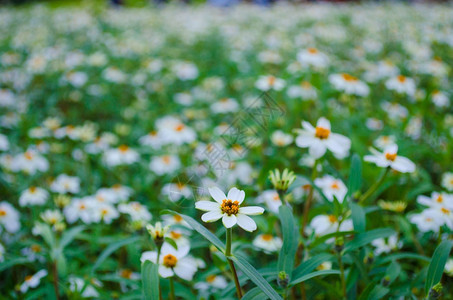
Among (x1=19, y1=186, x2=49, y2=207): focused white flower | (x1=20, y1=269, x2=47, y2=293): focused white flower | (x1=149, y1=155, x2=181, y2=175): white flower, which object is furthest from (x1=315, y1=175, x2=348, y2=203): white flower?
(x1=19, y1=186, x2=49, y2=207): focused white flower

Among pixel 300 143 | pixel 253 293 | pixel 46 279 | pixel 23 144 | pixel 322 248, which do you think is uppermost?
pixel 300 143

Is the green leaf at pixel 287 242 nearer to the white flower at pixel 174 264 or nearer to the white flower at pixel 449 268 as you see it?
the white flower at pixel 174 264

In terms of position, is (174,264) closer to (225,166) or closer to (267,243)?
(267,243)

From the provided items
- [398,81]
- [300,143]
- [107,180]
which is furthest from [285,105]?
[300,143]

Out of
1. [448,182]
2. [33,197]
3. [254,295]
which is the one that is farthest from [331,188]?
[33,197]

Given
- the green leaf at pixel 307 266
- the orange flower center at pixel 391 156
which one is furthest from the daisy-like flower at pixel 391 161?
the green leaf at pixel 307 266

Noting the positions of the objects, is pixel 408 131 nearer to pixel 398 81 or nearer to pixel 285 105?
pixel 398 81
